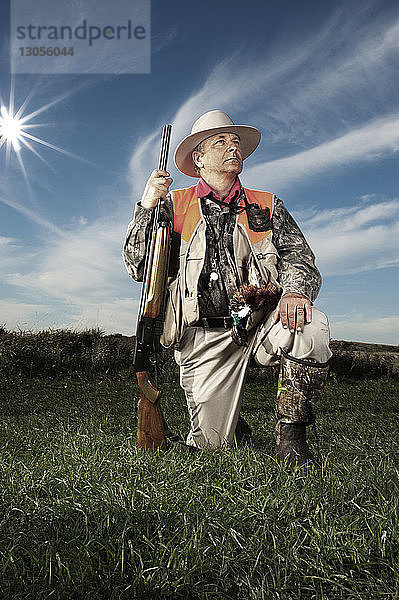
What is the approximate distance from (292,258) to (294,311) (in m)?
0.59

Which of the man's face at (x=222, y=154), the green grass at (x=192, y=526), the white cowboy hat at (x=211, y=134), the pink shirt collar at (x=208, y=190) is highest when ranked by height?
the white cowboy hat at (x=211, y=134)

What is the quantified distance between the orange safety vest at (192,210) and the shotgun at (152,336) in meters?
0.19

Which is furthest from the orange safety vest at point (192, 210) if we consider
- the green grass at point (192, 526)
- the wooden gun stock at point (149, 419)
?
the green grass at point (192, 526)

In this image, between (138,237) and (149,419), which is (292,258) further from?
(149,419)

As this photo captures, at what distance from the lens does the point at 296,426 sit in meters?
3.97

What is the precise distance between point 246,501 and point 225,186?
260 cm

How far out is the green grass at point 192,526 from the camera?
7.70 ft

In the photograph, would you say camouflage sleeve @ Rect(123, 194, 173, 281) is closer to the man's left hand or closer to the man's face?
the man's face

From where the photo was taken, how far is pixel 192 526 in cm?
273

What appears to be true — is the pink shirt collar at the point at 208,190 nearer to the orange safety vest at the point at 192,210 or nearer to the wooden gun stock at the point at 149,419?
the orange safety vest at the point at 192,210

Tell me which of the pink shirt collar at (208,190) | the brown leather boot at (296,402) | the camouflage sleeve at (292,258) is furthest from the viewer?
the pink shirt collar at (208,190)

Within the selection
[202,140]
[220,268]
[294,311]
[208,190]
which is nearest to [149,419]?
[220,268]

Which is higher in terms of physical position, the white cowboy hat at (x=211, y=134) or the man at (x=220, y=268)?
the white cowboy hat at (x=211, y=134)

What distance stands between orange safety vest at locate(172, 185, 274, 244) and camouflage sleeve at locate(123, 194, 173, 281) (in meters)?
0.08
